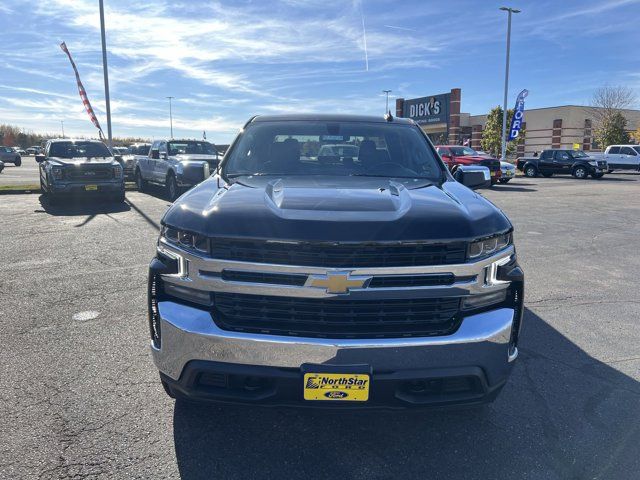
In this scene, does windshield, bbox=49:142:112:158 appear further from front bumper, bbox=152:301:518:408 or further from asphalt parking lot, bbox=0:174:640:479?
front bumper, bbox=152:301:518:408

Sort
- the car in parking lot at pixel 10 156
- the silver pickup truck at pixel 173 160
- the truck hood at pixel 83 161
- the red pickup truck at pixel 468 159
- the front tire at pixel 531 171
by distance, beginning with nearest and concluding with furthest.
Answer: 1. the truck hood at pixel 83 161
2. the silver pickup truck at pixel 173 160
3. the red pickup truck at pixel 468 159
4. the front tire at pixel 531 171
5. the car in parking lot at pixel 10 156

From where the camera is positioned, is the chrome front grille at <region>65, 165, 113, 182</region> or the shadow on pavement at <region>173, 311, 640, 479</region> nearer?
the shadow on pavement at <region>173, 311, 640, 479</region>

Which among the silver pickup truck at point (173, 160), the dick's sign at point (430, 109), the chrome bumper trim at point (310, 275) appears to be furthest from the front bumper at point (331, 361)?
the dick's sign at point (430, 109)

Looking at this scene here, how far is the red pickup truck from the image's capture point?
21688mm

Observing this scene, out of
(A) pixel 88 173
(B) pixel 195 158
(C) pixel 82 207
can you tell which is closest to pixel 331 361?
(A) pixel 88 173

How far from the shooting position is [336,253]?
2375 mm

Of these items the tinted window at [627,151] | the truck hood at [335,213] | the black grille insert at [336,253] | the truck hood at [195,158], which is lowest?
the black grille insert at [336,253]

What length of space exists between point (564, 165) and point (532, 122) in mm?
30401

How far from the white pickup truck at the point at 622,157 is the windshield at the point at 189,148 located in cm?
2802

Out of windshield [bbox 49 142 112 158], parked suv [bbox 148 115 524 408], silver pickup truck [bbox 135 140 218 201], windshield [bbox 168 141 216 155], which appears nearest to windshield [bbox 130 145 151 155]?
silver pickup truck [bbox 135 140 218 201]

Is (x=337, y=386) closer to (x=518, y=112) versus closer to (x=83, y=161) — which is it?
(x=83, y=161)

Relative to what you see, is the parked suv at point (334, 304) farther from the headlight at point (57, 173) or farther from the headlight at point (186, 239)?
the headlight at point (57, 173)

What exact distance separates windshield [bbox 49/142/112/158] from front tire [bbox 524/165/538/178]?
82.9 feet

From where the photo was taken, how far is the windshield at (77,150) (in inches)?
557
